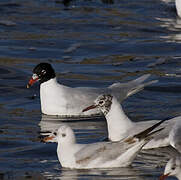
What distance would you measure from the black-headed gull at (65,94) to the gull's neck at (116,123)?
2018 millimetres

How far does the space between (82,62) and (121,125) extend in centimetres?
624

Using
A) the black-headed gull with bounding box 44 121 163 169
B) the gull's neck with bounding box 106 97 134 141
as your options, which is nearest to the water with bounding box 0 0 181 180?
the black-headed gull with bounding box 44 121 163 169

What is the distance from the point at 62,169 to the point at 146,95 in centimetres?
512

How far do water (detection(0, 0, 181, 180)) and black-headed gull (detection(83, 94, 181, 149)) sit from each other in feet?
0.93

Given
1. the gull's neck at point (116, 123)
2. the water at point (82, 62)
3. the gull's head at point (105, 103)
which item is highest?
the gull's head at point (105, 103)

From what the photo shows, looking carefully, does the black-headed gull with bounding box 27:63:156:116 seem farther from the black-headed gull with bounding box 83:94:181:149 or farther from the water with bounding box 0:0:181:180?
the black-headed gull with bounding box 83:94:181:149

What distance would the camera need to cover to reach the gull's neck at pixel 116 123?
12.0 m

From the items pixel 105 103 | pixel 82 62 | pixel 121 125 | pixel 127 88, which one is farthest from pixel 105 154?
pixel 82 62

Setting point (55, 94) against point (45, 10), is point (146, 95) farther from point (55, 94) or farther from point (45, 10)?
point (45, 10)

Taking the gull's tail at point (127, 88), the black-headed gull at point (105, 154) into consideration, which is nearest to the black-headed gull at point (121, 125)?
the black-headed gull at point (105, 154)

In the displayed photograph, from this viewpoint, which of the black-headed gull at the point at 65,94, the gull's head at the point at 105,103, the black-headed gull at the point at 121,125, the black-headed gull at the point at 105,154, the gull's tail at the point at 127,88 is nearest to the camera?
the black-headed gull at the point at 105,154

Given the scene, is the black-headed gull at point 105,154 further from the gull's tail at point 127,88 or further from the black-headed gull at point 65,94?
the gull's tail at point 127,88

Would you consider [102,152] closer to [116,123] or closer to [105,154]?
[105,154]

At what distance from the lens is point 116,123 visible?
12102 mm
